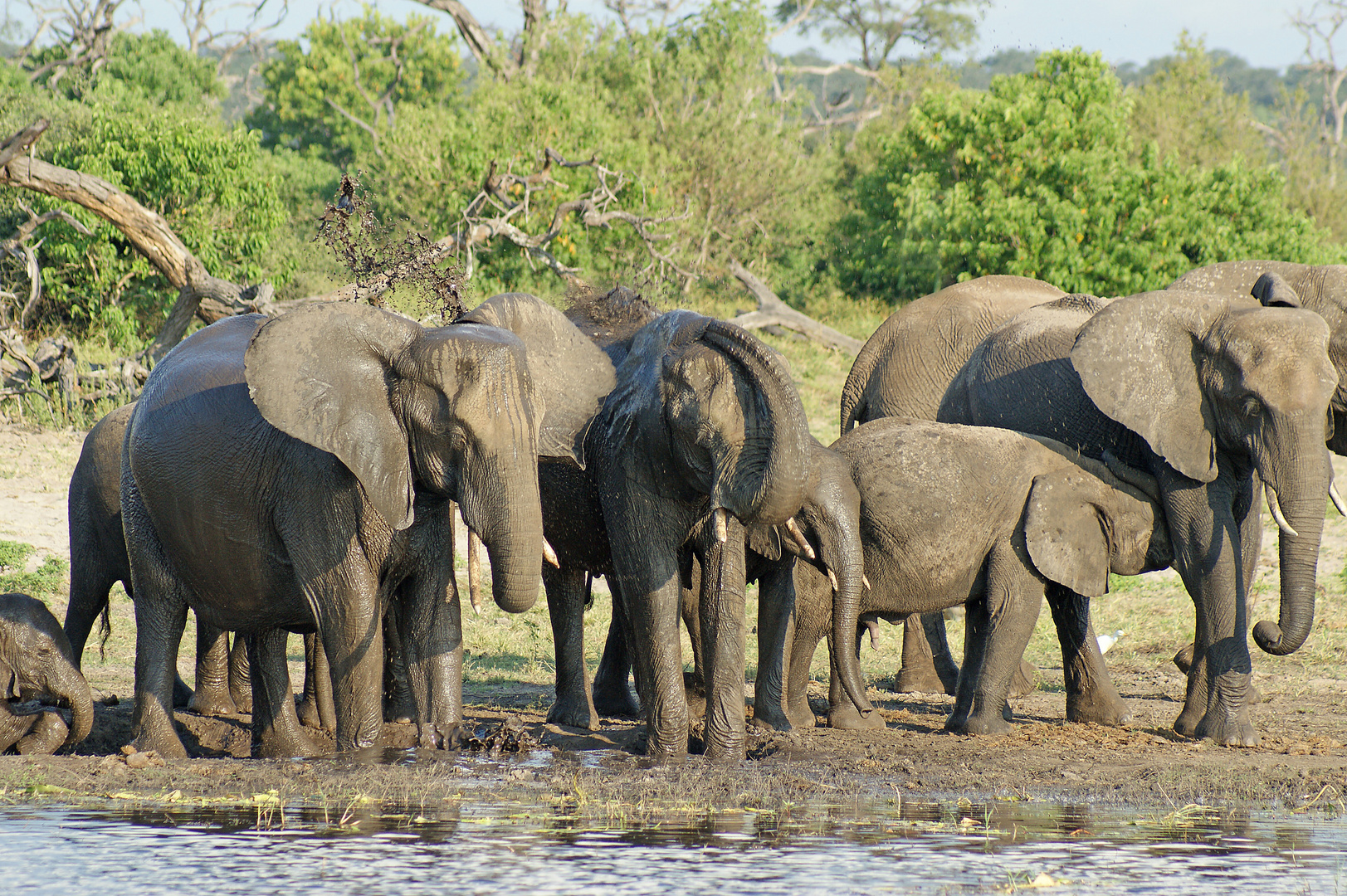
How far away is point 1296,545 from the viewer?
7535 millimetres

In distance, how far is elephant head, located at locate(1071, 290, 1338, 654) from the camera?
291 inches

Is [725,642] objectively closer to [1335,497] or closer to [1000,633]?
[1000,633]

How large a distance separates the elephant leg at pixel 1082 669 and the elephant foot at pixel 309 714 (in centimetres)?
Answer: 376

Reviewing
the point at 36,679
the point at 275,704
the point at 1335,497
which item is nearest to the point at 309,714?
the point at 275,704

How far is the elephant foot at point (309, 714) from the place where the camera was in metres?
7.93

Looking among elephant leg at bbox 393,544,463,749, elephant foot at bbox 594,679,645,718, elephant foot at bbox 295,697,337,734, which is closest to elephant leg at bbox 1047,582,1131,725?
elephant foot at bbox 594,679,645,718

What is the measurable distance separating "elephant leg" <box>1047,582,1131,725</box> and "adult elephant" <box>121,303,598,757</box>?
9.20 feet

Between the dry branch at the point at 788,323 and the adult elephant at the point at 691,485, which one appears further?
the dry branch at the point at 788,323

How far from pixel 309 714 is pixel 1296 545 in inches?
194

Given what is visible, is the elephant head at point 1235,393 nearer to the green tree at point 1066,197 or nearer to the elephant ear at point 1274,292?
the elephant ear at point 1274,292

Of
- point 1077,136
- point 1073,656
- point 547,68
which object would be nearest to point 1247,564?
point 1073,656

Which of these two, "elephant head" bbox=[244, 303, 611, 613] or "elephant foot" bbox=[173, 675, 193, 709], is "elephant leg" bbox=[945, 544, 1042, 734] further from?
"elephant foot" bbox=[173, 675, 193, 709]

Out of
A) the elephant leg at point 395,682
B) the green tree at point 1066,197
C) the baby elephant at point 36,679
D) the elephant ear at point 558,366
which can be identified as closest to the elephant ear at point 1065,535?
the elephant ear at point 558,366

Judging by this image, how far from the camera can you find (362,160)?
28250 millimetres
